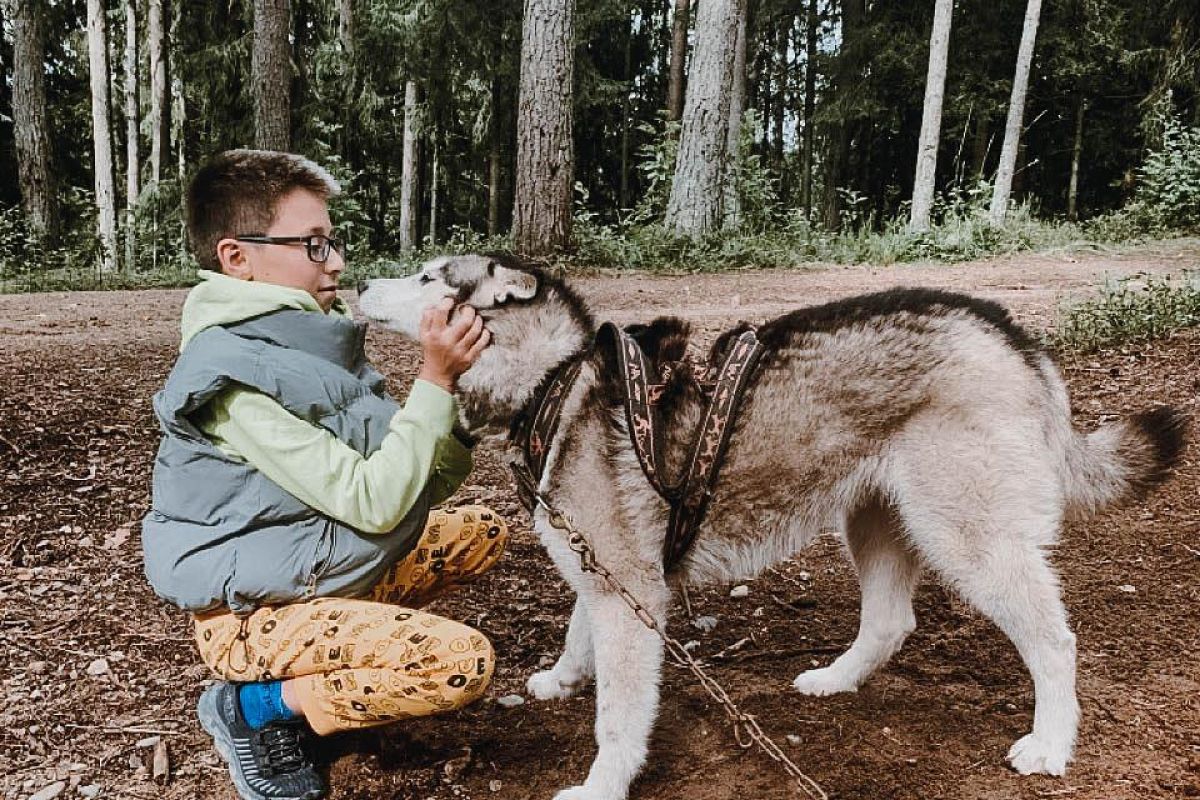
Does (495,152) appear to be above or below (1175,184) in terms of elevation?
above

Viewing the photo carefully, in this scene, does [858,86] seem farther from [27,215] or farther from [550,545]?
[550,545]

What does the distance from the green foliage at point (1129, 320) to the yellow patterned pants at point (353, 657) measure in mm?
5900

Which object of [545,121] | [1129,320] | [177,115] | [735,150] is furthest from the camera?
[177,115]

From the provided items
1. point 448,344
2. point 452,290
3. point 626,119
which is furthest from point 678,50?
point 448,344

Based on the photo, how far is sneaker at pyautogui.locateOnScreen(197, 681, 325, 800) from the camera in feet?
8.12

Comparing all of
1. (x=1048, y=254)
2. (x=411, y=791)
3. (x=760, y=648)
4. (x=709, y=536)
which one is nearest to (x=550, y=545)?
(x=709, y=536)

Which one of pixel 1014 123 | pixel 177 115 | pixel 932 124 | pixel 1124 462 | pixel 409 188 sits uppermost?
pixel 177 115

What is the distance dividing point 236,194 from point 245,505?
919 mm

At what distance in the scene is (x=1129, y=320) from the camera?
21.9ft

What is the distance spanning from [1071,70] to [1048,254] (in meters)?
10.5

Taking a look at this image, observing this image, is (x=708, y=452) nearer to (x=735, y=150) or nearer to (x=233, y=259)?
(x=233, y=259)

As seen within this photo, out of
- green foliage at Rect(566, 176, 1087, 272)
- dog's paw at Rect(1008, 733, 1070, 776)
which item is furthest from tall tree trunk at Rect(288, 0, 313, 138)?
dog's paw at Rect(1008, 733, 1070, 776)

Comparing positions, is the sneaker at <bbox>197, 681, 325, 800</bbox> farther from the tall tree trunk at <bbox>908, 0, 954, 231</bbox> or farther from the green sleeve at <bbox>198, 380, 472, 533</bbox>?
the tall tree trunk at <bbox>908, 0, 954, 231</bbox>

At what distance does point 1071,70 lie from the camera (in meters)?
19.5
